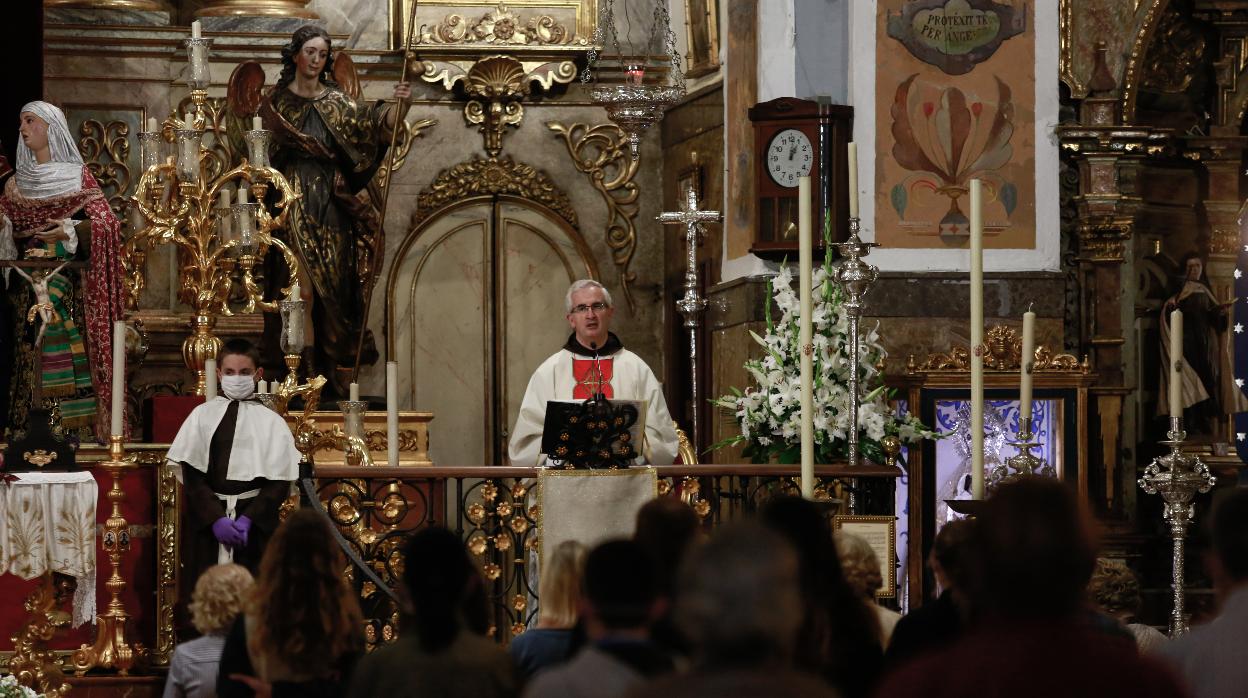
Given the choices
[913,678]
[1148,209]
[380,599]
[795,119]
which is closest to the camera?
[913,678]

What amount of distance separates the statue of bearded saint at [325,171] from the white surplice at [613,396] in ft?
11.6

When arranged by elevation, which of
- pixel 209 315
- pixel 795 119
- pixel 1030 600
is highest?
pixel 795 119

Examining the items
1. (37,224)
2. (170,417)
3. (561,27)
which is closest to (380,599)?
(170,417)

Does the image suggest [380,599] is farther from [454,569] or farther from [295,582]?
[454,569]

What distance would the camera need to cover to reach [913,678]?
11.4 feet

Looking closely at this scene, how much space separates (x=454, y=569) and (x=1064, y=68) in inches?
389

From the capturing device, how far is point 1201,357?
568 inches

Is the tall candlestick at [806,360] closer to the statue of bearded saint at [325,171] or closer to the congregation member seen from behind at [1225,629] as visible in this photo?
the congregation member seen from behind at [1225,629]

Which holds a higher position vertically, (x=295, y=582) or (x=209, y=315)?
(x=209, y=315)

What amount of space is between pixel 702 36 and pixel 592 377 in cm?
505

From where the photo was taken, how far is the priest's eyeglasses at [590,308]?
9.99 metres

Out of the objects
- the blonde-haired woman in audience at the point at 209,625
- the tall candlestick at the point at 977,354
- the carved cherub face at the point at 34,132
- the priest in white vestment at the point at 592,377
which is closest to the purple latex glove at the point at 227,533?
the priest in white vestment at the point at 592,377

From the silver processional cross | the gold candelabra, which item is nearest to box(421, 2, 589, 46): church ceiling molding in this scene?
the silver processional cross

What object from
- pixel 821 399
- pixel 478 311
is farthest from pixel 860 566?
pixel 478 311
